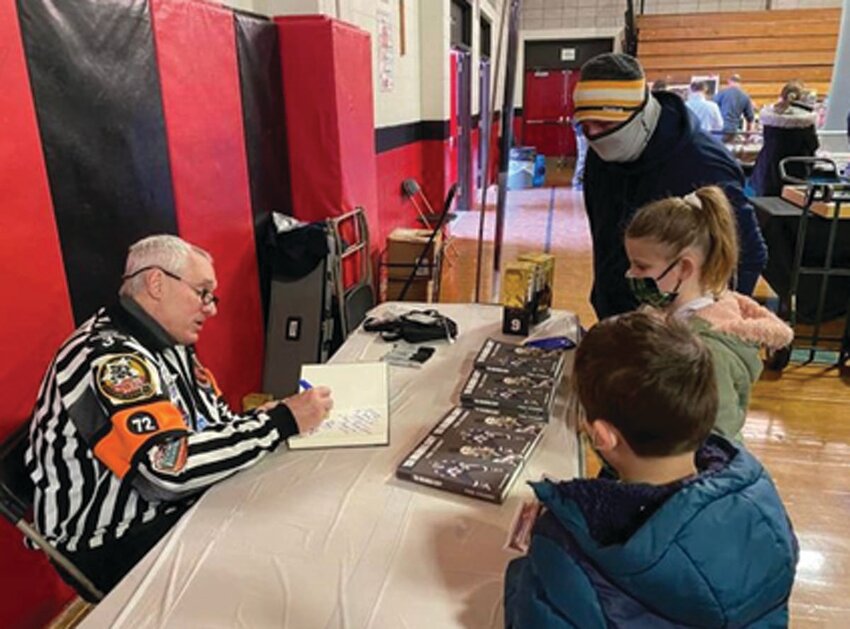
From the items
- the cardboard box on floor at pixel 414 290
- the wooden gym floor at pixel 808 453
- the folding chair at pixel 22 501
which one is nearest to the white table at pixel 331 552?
the folding chair at pixel 22 501

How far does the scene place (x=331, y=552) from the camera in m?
1.06

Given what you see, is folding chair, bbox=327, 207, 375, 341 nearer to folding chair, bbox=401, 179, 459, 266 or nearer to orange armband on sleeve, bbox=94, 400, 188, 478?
orange armband on sleeve, bbox=94, 400, 188, 478

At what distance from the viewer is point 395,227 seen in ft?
17.5

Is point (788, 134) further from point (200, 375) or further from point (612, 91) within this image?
point (200, 375)

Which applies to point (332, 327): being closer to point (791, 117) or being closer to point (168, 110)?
point (168, 110)

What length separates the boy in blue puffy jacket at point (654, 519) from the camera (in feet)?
2.39

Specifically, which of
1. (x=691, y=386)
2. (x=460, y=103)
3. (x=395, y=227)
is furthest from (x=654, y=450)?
(x=460, y=103)

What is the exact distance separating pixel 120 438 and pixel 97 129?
1120mm

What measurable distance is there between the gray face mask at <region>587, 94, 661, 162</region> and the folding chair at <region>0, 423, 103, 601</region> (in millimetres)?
1604

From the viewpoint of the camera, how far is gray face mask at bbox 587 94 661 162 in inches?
71.5

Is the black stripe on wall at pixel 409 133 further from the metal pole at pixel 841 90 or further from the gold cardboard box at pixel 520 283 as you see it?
the metal pole at pixel 841 90

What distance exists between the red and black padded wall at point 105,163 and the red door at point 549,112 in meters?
9.71

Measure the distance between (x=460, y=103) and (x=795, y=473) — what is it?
6111 mm

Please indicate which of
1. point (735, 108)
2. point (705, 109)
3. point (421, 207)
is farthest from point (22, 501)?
point (735, 108)
